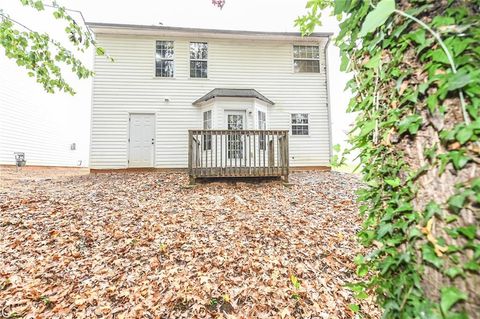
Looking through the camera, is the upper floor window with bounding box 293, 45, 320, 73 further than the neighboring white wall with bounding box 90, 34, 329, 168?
Yes

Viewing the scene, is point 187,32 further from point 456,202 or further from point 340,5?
point 456,202

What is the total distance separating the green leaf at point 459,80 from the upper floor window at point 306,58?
10357 millimetres

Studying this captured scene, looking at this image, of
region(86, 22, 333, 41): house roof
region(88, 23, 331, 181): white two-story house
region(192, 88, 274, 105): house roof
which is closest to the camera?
region(192, 88, 274, 105): house roof

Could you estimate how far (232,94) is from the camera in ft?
28.5

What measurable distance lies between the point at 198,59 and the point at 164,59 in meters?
1.42

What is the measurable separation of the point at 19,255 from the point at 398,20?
4323 mm

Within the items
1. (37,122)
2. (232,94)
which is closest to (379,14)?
(232,94)

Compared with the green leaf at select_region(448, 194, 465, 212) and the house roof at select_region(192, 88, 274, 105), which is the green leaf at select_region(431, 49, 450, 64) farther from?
the house roof at select_region(192, 88, 274, 105)

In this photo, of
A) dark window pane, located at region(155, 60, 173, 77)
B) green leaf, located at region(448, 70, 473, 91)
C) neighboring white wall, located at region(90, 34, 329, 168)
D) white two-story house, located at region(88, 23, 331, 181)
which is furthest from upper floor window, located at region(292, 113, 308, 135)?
green leaf, located at region(448, 70, 473, 91)

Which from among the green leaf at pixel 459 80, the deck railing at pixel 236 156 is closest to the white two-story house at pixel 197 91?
the deck railing at pixel 236 156

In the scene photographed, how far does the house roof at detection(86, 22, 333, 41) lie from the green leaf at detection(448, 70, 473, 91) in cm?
948

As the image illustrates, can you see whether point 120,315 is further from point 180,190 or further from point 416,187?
point 180,190

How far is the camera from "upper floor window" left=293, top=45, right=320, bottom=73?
10.1m

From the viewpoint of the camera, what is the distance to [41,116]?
43.2ft
